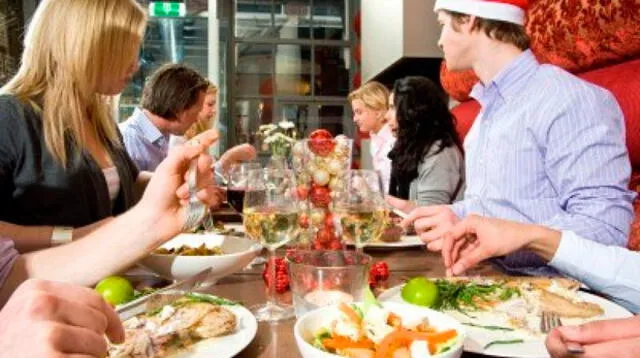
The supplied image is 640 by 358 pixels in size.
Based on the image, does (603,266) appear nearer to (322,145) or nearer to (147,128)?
(322,145)

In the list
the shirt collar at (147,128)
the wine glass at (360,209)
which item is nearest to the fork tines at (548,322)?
the wine glass at (360,209)

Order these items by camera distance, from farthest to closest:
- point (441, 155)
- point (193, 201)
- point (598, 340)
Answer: point (441, 155)
point (193, 201)
point (598, 340)

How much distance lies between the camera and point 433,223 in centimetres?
104

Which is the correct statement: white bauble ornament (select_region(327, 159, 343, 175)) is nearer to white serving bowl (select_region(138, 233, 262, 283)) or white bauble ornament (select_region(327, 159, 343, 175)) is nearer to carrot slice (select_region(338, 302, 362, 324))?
white serving bowl (select_region(138, 233, 262, 283))

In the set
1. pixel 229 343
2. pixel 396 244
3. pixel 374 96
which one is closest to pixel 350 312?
pixel 229 343

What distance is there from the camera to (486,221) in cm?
99

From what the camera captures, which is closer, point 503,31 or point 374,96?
point 503,31

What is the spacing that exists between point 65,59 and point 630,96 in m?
1.52

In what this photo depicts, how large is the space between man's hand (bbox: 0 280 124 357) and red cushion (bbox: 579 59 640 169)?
59.1 inches

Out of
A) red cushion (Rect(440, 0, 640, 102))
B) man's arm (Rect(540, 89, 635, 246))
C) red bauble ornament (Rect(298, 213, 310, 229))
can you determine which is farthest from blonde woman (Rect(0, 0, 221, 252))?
red cushion (Rect(440, 0, 640, 102))

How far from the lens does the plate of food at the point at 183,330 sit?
65 cm

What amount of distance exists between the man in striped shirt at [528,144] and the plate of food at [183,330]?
1.44 feet

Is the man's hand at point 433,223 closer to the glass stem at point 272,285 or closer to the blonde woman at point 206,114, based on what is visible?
the glass stem at point 272,285

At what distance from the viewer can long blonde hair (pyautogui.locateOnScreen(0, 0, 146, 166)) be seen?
1.41 meters
